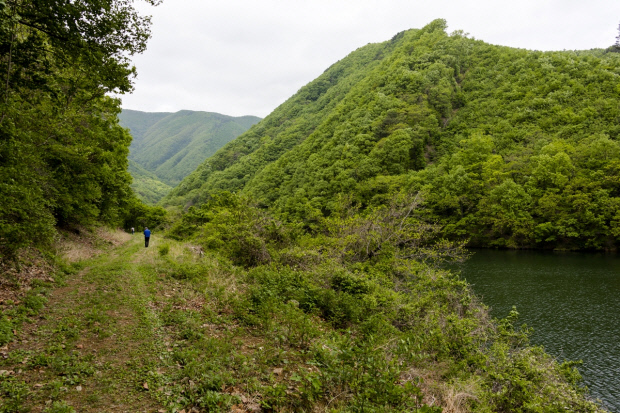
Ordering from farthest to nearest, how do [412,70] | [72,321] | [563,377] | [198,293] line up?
[412,70], [198,293], [563,377], [72,321]

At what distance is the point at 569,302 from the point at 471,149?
47276 mm

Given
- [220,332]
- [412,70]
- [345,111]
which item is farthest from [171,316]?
[412,70]

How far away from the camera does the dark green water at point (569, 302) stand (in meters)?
13.2

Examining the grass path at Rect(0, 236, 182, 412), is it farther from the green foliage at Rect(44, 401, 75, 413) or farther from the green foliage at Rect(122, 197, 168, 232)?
the green foliage at Rect(122, 197, 168, 232)

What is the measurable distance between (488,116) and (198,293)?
81.3m

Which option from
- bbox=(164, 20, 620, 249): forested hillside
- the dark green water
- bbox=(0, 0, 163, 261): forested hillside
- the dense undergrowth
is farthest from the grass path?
bbox=(164, 20, 620, 249): forested hillside

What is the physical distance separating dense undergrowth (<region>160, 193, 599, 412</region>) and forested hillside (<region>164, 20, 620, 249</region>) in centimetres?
687

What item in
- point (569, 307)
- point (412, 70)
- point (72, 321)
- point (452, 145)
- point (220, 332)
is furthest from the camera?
point (412, 70)

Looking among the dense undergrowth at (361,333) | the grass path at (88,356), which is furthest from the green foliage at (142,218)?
the grass path at (88,356)

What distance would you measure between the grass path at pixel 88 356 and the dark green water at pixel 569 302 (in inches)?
586

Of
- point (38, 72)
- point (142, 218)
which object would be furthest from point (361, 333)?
point (142, 218)

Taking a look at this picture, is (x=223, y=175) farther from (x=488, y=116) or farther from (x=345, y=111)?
(x=488, y=116)

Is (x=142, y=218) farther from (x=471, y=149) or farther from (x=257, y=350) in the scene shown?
(x=471, y=149)

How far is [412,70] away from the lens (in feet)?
291
